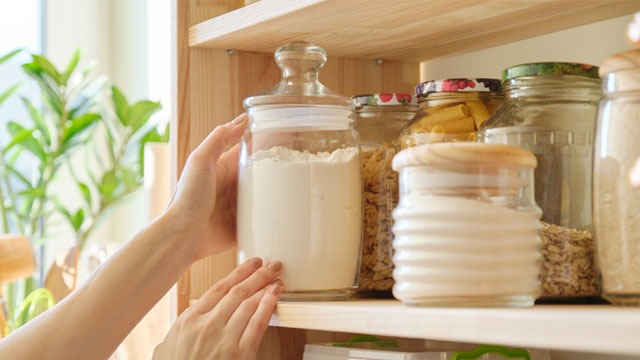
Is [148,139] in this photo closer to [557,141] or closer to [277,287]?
[277,287]

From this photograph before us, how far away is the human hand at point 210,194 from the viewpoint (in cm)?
105

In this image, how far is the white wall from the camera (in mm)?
1095

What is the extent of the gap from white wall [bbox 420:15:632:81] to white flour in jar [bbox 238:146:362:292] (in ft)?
1.21

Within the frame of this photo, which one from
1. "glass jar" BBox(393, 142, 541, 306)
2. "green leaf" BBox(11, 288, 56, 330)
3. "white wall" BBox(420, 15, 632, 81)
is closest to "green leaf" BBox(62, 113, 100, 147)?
"green leaf" BBox(11, 288, 56, 330)

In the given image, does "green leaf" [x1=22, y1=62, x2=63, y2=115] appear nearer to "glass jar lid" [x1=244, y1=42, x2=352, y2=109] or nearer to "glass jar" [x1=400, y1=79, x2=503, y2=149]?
"glass jar lid" [x1=244, y1=42, x2=352, y2=109]

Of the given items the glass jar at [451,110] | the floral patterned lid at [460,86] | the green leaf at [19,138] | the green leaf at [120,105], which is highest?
the green leaf at [120,105]

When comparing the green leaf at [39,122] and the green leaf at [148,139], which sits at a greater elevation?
the green leaf at [39,122]

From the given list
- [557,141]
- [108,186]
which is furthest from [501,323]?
[108,186]

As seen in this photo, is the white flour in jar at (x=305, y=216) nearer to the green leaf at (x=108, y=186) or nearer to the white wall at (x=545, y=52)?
the white wall at (x=545, y=52)

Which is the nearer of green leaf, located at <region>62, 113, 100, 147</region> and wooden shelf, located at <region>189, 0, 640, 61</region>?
wooden shelf, located at <region>189, 0, 640, 61</region>

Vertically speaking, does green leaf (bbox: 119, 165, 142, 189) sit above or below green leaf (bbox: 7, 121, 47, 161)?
below

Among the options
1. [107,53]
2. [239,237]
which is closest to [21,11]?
[107,53]

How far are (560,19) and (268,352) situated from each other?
0.57m

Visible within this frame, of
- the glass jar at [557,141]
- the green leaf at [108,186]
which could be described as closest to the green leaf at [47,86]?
the green leaf at [108,186]
